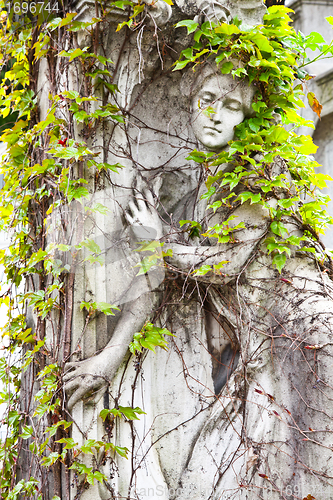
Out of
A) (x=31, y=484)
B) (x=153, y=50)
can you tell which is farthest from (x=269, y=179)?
(x=31, y=484)

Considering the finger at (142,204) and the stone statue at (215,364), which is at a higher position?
the finger at (142,204)

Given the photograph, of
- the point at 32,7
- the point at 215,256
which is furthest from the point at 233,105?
the point at 32,7

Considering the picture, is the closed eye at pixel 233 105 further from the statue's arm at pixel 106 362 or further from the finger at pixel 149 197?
the statue's arm at pixel 106 362

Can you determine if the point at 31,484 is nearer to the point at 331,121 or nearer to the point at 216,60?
the point at 216,60

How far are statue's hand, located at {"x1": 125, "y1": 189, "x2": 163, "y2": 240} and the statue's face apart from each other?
41 cm

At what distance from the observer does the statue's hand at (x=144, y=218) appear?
8.07 ft

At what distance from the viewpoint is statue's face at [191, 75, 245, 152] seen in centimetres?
250

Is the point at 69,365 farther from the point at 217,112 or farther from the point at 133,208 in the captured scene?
the point at 217,112

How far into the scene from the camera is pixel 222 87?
98.7 inches

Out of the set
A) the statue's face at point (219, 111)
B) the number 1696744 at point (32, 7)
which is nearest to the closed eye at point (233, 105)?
the statue's face at point (219, 111)

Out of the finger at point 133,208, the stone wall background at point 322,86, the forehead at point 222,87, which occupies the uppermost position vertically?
the stone wall background at point 322,86

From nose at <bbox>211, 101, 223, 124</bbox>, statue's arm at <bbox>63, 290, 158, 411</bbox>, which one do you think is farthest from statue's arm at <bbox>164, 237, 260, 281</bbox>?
nose at <bbox>211, 101, 223, 124</bbox>

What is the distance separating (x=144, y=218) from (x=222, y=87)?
2.40 ft

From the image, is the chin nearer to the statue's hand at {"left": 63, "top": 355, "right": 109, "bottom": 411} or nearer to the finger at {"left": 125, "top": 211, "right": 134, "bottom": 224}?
the finger at {"left": 125, "top": 211, "right": 134, "bottom": 224}
